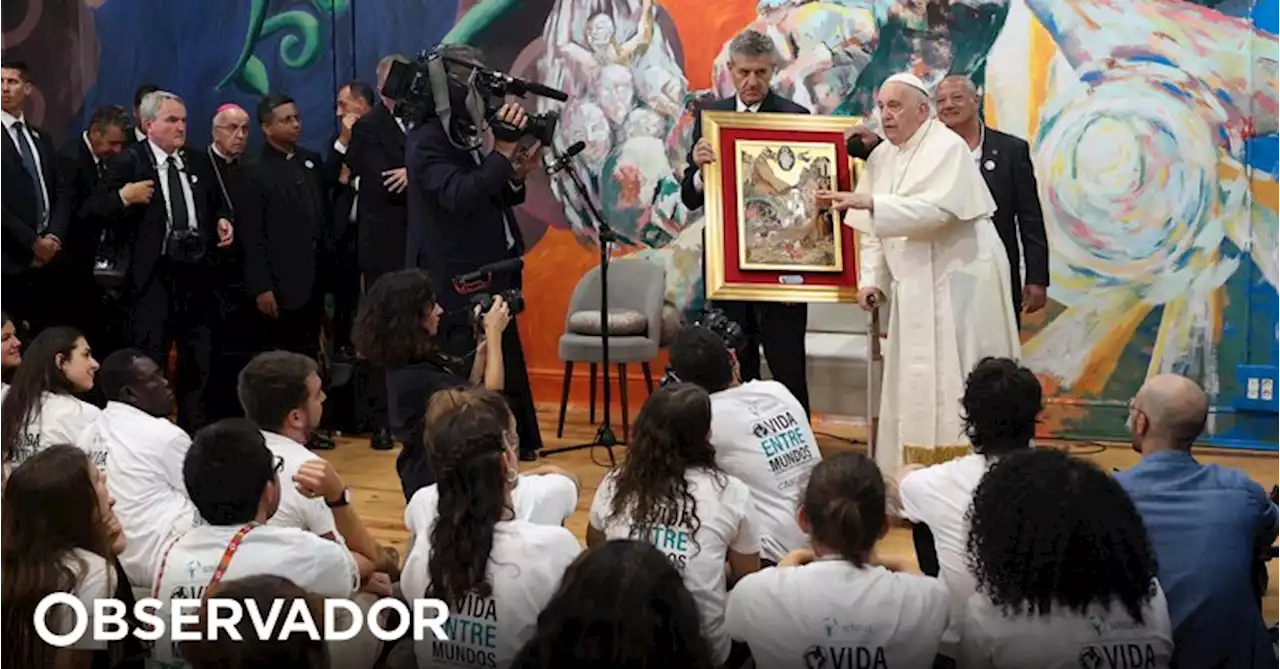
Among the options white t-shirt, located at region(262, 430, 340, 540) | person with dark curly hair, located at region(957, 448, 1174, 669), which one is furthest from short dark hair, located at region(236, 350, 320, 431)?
person with dark curly hair, located at region(957, 448, 1174, 669)

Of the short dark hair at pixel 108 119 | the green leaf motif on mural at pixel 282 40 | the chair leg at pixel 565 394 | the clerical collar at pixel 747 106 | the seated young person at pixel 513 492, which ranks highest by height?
the green leaf motif on mural at pixel 282 40

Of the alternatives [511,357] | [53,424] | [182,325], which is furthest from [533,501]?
[182,325]

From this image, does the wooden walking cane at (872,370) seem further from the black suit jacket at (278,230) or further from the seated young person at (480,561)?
the seated young person at (480,561)

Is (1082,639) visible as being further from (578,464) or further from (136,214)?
(136,214)

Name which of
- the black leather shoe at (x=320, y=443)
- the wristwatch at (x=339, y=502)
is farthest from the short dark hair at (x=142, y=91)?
the wristwatch at (x=339, y=502)

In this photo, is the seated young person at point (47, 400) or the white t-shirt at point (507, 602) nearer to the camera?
the white t-shirt at point (507, 602)

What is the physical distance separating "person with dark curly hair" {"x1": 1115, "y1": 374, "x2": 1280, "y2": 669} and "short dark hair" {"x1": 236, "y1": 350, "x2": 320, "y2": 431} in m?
1.84

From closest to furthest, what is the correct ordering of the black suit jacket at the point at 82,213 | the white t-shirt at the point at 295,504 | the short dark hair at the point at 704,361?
the white t-shirt at the point at 295,504 < the short dark hair at the point at 704,361 < the black suit jacket at the point at 82,213

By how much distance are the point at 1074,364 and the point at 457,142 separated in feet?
9.95

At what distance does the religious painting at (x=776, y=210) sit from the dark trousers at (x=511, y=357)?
29.6 inches

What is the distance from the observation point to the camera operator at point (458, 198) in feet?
15.8

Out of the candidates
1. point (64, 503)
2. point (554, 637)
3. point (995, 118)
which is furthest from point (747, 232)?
point (554, 637)

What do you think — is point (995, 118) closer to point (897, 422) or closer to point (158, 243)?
point (897, 422)

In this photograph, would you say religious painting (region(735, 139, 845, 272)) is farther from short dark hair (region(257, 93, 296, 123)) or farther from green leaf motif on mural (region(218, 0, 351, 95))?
green leaf motif on mural (region(218, 0, 351, 95))
